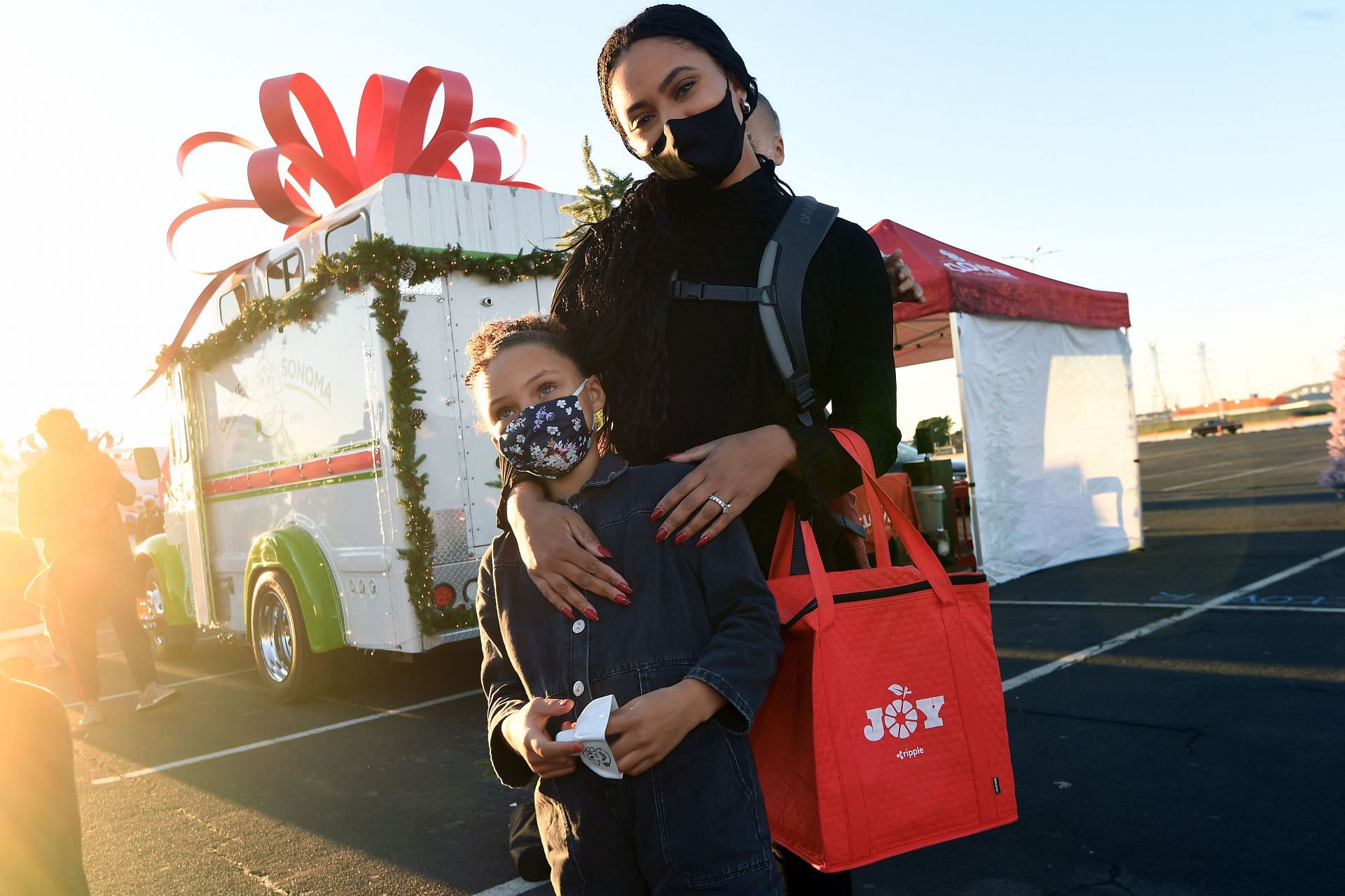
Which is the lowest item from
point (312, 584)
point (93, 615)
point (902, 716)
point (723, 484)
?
point (93, 615)

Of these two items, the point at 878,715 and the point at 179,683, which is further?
the point at 179,683

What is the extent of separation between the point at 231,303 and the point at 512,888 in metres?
5.45

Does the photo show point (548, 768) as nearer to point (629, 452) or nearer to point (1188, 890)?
point (629, 452)

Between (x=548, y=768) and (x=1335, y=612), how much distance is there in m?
6.52

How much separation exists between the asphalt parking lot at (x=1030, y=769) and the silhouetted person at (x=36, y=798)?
2.19m

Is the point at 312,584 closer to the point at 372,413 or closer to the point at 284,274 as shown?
the point at 372,413

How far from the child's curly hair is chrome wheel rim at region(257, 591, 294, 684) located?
5.32m

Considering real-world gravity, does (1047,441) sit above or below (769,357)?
below

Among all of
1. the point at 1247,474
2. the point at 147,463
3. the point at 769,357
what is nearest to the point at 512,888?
the point at 769,357

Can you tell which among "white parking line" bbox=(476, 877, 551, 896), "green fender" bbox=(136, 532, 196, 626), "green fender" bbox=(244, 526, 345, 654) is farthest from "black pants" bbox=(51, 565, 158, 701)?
"white parking line" bbox=(476, 877, 551, 896)

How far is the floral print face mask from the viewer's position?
5.08 feet

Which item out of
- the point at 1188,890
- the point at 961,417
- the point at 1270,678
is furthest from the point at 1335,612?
the point at 1188,890

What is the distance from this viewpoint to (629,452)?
1.64 meters

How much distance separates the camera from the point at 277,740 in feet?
18.6
